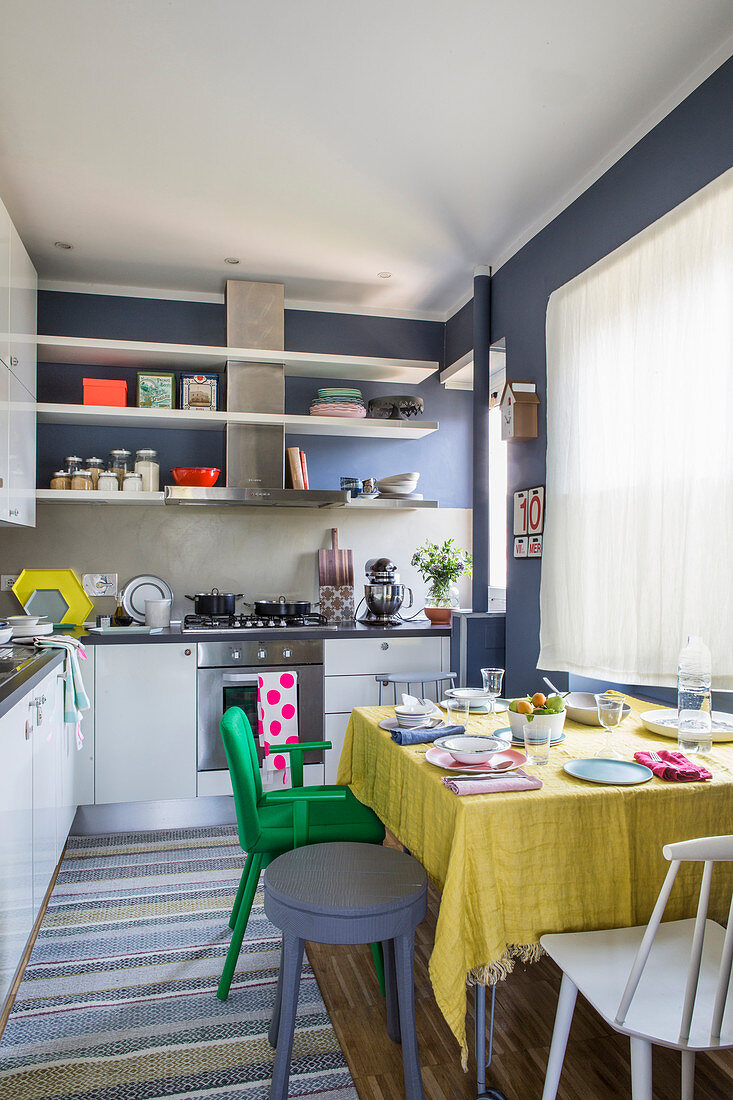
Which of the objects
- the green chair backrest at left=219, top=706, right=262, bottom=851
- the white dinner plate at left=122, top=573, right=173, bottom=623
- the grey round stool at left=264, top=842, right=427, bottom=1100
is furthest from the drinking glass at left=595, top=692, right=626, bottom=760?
the white dinner plate at left=122, top=573, right=173, bottom=623

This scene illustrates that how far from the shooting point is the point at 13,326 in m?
3.20

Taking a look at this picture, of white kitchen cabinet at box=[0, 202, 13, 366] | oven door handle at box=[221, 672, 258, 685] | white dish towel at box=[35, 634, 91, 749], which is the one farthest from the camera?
oven door handle at box=[221, 672, 258, 685]

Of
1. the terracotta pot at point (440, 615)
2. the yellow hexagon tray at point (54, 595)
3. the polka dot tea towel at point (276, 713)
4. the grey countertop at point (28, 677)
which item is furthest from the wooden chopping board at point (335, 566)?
the grey countertop at point (28, 677)

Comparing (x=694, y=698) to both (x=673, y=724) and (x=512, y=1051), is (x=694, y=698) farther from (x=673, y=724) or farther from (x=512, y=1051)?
(x=512, y=1051)

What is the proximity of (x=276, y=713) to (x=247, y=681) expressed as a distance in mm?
214

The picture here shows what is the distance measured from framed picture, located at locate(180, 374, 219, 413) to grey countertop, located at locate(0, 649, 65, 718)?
1561 millimetres

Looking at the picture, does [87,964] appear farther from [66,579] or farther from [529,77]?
[529,77]

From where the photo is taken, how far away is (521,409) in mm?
3295

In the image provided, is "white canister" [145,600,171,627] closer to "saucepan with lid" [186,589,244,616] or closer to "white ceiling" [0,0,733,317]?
"saucepan with lid" [186,589,244,616]

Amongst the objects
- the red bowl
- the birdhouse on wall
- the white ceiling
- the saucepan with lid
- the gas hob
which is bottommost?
the gas hob

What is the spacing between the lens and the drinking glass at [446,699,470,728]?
2322 mm

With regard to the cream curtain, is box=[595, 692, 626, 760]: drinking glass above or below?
below

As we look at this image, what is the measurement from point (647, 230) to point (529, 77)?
617mm

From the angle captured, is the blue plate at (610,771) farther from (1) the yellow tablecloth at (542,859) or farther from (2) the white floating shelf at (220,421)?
(2) the white floating shelf at (220,421)
